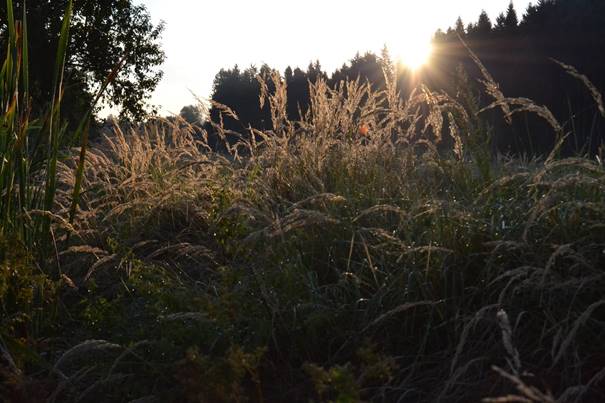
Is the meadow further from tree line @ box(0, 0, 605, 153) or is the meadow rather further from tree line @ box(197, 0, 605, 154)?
tree line @ box(197, 0, 605, 154)

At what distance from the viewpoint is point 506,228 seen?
2.40m

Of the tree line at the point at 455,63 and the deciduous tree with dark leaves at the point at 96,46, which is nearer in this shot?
the tree line at the point at 455,63

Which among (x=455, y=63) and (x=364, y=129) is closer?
(x=364, y=129)

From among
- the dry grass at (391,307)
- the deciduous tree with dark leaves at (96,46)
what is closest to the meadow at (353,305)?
the dry grass at (391,307)

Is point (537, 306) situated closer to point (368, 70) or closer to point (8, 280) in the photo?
point (8, 280)

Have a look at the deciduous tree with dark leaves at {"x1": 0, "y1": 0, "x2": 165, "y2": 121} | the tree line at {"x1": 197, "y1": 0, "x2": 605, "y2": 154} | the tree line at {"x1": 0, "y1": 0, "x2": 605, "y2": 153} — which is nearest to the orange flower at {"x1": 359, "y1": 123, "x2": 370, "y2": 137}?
the tree line at {"x1": 0, "y1": 0, "x2": 605, "y2": 153}

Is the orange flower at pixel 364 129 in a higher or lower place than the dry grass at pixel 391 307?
higher

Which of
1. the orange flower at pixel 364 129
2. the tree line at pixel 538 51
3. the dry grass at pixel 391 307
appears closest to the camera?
the dry grass at pixel 391 307

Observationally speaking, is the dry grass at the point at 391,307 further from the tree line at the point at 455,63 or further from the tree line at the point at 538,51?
the tree line at the point at 538,51

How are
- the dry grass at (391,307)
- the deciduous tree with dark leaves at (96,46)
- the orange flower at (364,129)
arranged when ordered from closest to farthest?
the dry grass at (391,307), the orange flower at (364,129), the deciduous tree with dark leaves at (96,46)

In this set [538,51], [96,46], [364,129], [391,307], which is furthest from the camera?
[538,51]

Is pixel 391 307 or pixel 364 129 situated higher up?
pixel 364 129

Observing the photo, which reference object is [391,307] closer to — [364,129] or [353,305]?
[353,305]

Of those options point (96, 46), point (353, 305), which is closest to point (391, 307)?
point (353, 305)
